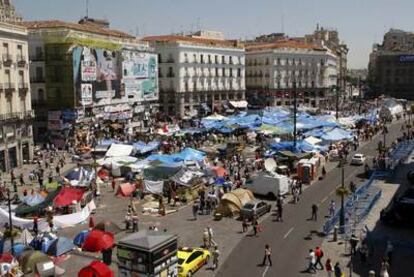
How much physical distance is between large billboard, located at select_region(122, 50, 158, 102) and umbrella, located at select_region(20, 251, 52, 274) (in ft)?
162

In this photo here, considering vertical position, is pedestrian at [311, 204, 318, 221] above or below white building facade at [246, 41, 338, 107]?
below

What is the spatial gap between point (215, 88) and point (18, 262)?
247 ft

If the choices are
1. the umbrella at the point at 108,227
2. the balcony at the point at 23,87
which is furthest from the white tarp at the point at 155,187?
the balcony at the point at 23,87

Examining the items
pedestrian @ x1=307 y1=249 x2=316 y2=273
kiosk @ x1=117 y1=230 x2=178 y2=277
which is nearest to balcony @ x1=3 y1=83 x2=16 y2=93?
kiosk @ x1=117 y1=230 x2=178 y2=277

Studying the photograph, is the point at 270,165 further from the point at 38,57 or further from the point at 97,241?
the point at 38,57

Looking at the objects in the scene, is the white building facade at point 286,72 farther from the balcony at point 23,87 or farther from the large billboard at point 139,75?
the balcony at point 23,87

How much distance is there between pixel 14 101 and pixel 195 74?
44605mm

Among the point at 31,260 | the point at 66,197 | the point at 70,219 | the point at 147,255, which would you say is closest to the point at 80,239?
the point at 31,260

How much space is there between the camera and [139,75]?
74.4 metres

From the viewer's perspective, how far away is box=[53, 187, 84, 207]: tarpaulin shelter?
3092 cm

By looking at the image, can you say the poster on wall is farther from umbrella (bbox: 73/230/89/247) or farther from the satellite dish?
umbrella (bbox: 73/230/89/247)

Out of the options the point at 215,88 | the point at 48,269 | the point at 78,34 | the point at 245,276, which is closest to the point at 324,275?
the point at 245,276

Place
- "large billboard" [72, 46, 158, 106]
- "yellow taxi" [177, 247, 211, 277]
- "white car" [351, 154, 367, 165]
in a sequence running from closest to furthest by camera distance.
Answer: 1. "yellow taxi" [177, 247, 211, 277]
2. "white car" [351, 154, 367, 165]
3. "large billboard" [72, 46, 158, 106]

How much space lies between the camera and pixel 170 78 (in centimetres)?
8719
